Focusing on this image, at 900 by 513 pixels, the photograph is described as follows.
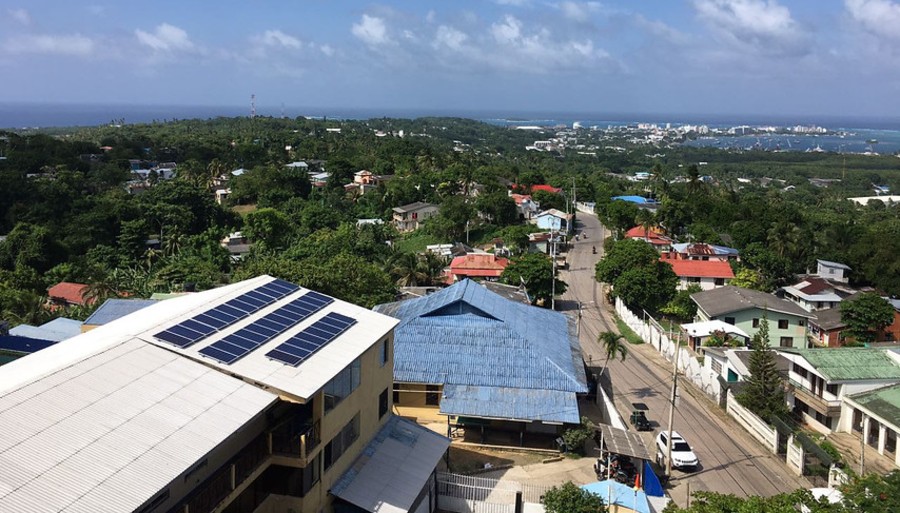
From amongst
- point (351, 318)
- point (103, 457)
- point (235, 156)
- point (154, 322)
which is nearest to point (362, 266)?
point (351, 318)

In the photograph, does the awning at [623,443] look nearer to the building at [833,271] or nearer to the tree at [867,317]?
the tree at [867,317]

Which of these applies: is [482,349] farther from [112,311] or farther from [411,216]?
[411,216]

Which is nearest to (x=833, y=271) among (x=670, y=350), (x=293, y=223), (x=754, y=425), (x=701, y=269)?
(x=701, y=269)

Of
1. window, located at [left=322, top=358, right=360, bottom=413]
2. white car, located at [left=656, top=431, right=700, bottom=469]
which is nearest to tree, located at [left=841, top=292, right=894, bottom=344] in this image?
white car, located at [left=656, top=431, right=700, bottom=469]

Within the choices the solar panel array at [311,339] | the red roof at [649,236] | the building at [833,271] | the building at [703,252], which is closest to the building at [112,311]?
the solar panel array at [311,339]

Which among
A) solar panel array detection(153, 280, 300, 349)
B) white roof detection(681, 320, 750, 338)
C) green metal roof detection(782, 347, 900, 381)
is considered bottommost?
white roof detection(681, 320, 750, 338)

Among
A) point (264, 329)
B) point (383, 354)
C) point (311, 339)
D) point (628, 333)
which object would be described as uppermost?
point (264, 329)

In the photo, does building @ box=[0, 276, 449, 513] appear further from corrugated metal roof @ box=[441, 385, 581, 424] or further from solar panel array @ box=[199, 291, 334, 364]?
corrugated metal roof @ box=[441, 385, 581, 424]
